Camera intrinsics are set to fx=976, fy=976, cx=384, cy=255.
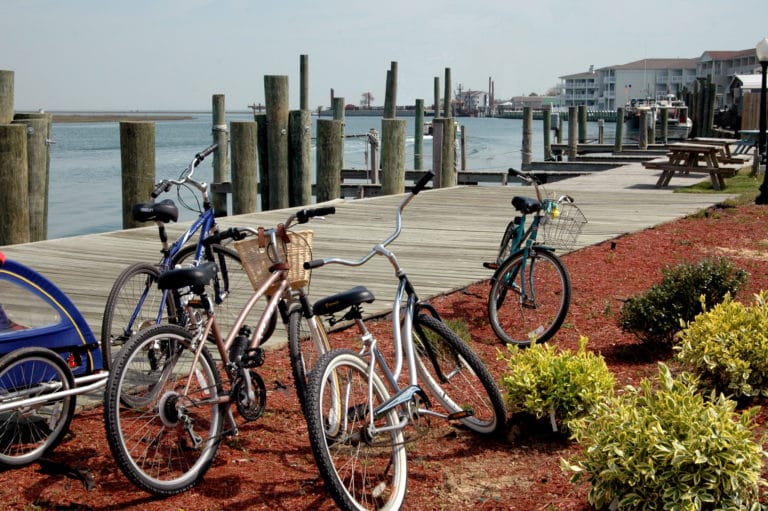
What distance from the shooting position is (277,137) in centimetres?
1599

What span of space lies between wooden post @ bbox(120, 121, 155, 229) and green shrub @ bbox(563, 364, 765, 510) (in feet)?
26.4

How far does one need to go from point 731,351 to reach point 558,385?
104 cm

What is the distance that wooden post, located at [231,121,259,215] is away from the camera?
48.7ft

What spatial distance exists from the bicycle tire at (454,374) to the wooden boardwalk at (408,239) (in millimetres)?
2488

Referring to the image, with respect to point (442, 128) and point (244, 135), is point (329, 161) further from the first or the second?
point (442, 128)

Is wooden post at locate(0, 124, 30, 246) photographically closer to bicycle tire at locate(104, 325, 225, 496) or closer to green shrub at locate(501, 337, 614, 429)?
bicycle tire at locate(104, 325, 225, 496)

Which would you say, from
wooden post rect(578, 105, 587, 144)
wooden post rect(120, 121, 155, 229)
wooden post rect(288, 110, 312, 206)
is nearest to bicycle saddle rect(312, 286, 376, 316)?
wooden post rect(120, 121, 155, 229)

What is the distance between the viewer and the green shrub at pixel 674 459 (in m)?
3.47

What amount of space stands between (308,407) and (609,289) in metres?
5.20

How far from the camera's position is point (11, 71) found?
38.4ft

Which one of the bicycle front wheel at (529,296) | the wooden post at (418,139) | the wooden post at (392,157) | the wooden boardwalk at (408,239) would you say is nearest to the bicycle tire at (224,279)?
the wooden boardwalk at (408,239)

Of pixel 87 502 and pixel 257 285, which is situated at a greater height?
pixel 257 285

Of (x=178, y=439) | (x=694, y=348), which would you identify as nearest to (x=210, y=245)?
(x=178, y=439)

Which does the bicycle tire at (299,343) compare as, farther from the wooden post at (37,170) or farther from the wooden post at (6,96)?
the wooden post at (6,96)
